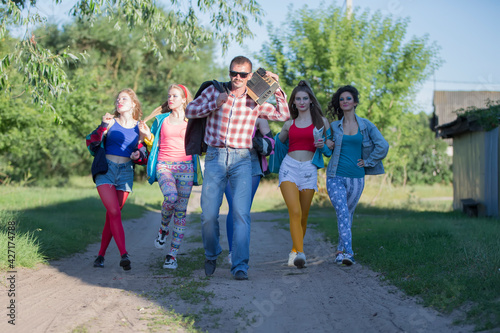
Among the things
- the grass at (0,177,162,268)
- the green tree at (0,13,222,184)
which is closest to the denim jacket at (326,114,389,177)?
the grass at (0,177,162,268)

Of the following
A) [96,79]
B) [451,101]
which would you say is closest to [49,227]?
[96,79]

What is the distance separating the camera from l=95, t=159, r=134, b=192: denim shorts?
6375 mm

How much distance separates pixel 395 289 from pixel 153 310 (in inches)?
92.0

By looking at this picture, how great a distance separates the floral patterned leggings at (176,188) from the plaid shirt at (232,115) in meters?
0.85

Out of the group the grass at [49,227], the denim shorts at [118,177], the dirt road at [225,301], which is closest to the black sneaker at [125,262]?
the dirt road at [225,301]

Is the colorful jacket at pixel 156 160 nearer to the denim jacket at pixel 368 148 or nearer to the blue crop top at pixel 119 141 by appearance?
the blue crop top at pixel 119 141

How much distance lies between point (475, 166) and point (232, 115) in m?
12.6

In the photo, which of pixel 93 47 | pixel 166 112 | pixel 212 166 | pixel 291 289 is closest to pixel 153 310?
pixel 291 289

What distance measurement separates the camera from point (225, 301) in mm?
4625

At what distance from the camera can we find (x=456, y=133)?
58.6 ft

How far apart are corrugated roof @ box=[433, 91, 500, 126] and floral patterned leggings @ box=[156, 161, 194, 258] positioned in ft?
95.1

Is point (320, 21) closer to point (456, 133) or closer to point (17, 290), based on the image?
point (456, 133)

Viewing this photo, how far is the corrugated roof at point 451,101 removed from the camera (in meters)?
34.1

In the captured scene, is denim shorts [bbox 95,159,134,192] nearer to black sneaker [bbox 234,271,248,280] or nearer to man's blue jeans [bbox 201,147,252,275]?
man's blue jeans [bbox 201,147,252,275]
